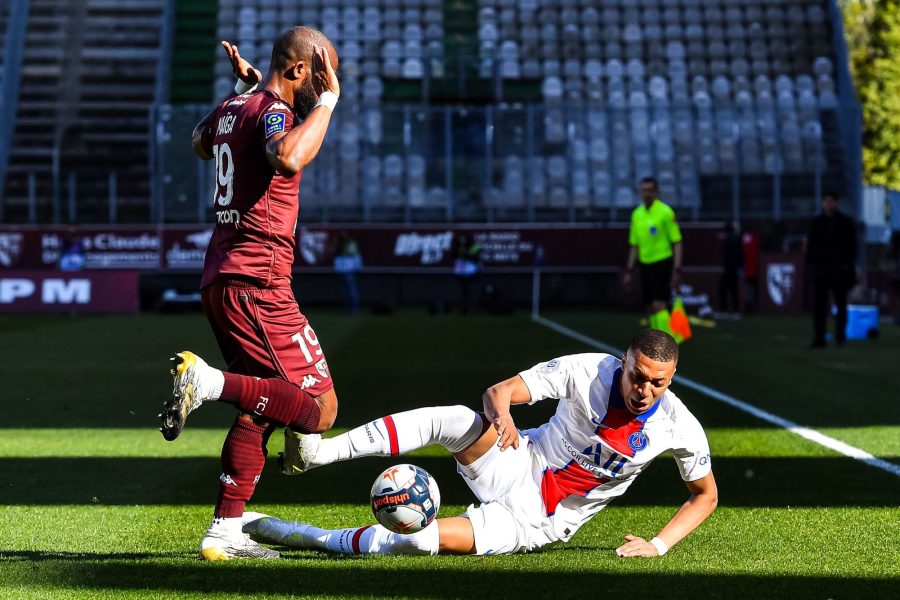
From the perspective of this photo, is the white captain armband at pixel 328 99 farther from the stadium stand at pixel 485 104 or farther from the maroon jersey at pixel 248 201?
the stadium stand at pixel 485 104

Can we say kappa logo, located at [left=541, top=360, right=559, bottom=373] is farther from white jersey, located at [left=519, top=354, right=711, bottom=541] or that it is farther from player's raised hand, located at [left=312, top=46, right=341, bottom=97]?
player's raised hand, located at [left=312, top=46, right=341, bottom=97]

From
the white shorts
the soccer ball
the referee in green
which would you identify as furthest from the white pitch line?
the soccer ball

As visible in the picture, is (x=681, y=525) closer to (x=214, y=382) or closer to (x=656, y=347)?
(x=656, y=347)

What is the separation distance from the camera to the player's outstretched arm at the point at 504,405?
4.81 m

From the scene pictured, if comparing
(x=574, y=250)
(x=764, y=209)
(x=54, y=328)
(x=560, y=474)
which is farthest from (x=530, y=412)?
(x=764, y=209)

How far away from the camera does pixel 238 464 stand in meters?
4.91

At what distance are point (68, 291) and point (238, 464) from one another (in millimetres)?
23826

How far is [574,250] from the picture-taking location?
96.3ft

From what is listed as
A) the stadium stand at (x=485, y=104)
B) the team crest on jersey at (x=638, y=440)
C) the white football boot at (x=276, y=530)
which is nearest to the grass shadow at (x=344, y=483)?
the white football boot at (x=276, y=530)

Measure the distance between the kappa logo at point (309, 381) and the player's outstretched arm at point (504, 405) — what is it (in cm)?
62

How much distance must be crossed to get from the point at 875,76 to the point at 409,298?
2488 centimetres

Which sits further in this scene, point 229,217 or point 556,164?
point 556,164

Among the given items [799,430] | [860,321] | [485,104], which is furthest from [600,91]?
[799,430]

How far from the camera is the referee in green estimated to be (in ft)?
51.5
